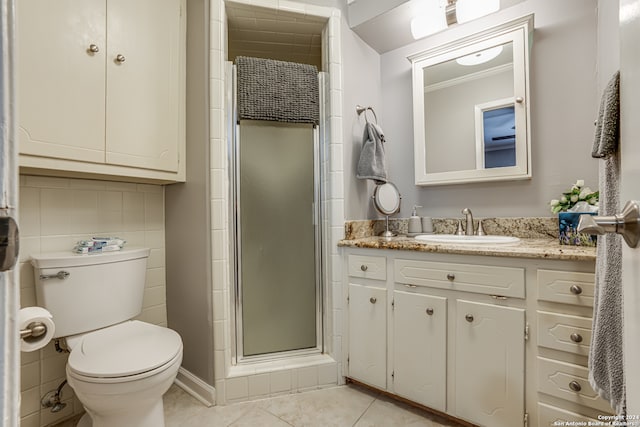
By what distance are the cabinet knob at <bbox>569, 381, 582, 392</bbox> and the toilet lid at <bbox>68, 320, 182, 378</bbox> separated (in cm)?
149

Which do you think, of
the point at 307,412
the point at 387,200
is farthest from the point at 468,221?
the point at 307,412

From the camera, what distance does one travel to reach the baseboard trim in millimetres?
1540

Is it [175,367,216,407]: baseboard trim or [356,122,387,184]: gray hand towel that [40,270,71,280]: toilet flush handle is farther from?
[356,122,387,184]: gray hand towel

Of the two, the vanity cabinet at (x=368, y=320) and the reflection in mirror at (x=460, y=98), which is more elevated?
the reflection in mirror at (x=460, y=98)

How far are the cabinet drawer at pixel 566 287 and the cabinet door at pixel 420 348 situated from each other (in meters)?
0.37

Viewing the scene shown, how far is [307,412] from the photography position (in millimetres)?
1462

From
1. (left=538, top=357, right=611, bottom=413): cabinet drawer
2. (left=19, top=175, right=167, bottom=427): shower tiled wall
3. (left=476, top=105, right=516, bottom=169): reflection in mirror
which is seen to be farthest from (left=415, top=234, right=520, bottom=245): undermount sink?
(left=19, top=175, right=167, bottom=427): shower tiled wall

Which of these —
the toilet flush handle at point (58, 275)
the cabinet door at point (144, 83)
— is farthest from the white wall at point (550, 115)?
the toilet flush handle at point (58, 275)

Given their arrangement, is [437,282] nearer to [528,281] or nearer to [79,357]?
[528,281]

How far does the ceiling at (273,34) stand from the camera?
1.67 metres

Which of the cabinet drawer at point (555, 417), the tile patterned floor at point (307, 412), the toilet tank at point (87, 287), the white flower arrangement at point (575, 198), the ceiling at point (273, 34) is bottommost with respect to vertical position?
the tile patterned floor at point (307, 412)

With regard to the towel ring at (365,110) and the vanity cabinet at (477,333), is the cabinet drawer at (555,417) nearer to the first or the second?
the vanity cabinet at (477,333)

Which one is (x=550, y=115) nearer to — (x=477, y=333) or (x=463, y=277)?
(x=463, y=277)

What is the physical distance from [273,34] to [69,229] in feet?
5.17
